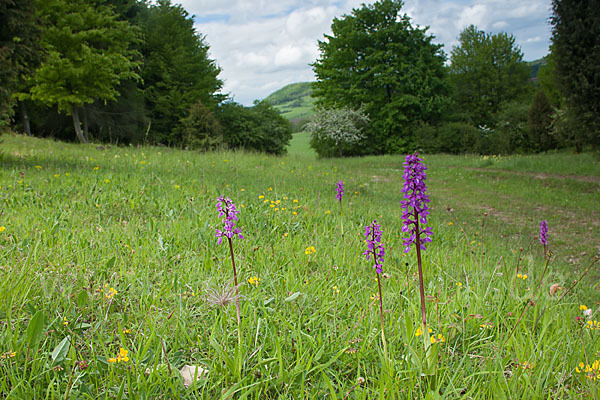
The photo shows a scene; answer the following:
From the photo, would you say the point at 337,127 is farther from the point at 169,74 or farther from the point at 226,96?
the point at 169,74

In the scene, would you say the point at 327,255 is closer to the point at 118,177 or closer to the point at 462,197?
the point at 118,177

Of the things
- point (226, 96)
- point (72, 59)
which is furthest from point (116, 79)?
point (226, 96)

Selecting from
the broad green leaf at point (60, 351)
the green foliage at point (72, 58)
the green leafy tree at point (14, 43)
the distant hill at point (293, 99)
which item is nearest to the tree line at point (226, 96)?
the green foliage at point (72, 58)

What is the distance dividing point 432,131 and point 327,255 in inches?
1098

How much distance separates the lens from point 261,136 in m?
33.5

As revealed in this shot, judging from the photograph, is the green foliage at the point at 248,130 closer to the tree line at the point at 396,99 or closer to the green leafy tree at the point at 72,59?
the tree line at the point at 396,99

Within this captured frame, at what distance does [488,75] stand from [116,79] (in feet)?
125

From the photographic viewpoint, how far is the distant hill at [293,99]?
4005 inches

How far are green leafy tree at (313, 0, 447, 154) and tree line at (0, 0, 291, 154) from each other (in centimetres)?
953

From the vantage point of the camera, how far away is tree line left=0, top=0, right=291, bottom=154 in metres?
7.95

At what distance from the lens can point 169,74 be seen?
2759cm

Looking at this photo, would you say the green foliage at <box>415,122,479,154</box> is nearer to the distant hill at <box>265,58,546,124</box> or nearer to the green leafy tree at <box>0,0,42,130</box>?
the green leafy tree at <box>0,0,42,130</box>

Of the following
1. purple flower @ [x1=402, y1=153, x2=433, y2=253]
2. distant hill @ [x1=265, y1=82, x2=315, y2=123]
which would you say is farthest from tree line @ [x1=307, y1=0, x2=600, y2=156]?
distant hill @ [x1=265, y1=82, x2=315, y2=123]

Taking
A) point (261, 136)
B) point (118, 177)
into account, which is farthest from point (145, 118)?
point (118, 177)
